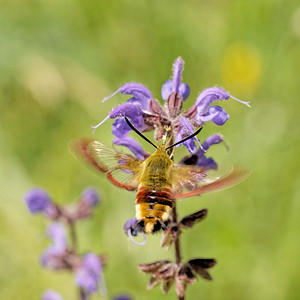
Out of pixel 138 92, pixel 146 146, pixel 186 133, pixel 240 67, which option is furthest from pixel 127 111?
pixel 240 67

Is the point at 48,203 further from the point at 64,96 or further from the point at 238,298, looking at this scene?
the point at 64,96

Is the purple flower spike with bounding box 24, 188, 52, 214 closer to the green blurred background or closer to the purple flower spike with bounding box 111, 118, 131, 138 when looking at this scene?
the green blurred background

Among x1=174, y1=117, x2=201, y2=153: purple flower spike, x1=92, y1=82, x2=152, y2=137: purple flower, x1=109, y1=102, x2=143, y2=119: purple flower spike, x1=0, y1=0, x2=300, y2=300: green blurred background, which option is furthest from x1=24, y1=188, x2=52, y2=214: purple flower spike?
x1=174, y1=117, x2=201, y2=153: purple flower spike

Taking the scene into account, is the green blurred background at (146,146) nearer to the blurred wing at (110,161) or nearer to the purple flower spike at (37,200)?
the purple flower spike at (37,200)

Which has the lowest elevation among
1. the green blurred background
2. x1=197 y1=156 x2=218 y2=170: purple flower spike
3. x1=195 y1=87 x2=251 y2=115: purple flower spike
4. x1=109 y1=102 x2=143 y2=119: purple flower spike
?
x1=197 y1=156 x2=218 y2=170: purple flower spike

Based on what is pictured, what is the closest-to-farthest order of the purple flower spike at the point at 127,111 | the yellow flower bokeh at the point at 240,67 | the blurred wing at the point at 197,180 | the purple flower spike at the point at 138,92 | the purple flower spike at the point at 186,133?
the blurred wing at the point at 197,180, the purple flower spike at the point at 186,133, the purple flower spike at the point at 127,111, the purple flower spike at the point at 138,92, the yellow flower bokeh at the point at 240,67

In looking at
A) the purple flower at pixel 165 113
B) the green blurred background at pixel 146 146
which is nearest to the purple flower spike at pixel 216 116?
the purple flower at pixel 165 113
